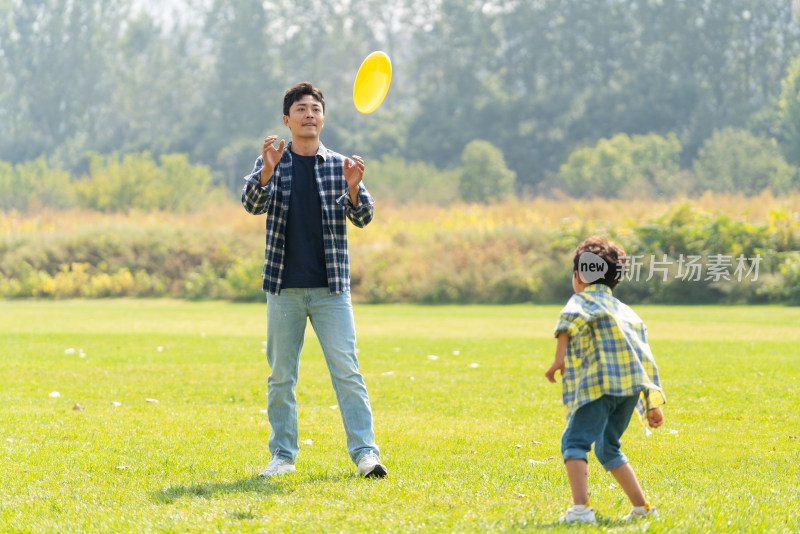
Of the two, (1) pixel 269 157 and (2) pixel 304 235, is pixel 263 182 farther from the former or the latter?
(2) pixel 304 235

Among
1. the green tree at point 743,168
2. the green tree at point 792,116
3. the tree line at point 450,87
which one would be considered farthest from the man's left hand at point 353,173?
the green tree at point 792,116

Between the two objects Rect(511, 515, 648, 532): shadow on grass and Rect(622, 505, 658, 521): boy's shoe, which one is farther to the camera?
Rect(622, 505, 658, 521): boy's shoe

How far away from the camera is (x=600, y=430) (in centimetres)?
422

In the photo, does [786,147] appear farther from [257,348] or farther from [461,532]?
[461,532]

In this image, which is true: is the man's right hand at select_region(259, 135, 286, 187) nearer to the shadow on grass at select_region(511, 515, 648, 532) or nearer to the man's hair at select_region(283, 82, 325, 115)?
the man's hair at select_region(283, 82, 325, 115)

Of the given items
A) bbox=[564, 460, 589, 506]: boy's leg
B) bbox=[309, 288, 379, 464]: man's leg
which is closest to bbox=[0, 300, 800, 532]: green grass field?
bbox=[564, 460, 589, 506]: boy's leg

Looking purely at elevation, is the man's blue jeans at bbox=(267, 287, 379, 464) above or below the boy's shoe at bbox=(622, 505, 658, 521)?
above

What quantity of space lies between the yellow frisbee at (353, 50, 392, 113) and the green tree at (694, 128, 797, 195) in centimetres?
4345

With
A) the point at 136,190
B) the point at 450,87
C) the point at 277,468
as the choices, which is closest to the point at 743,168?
the point at 450,87

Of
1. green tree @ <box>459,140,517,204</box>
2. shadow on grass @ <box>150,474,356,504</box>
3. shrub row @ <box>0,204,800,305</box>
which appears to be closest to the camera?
shadow on grass @ <box>150,474,356,504</box>

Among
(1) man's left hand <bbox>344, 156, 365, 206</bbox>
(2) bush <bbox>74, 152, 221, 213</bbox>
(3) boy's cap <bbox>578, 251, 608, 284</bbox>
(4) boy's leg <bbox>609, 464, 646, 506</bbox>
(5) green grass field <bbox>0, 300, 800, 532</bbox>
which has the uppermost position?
(2) bush <bbox>74, 152, 221, 213</bbox>

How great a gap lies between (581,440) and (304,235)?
2.04 meters

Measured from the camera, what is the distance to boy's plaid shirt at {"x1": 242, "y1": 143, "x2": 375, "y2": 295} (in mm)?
5363

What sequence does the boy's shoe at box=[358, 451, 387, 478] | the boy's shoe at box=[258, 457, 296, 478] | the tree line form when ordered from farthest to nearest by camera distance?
the tree line
the boy's shoe at box=[258, 457, 296, 478]
the boy's shoe at box=[358, 451, 387, 478]
